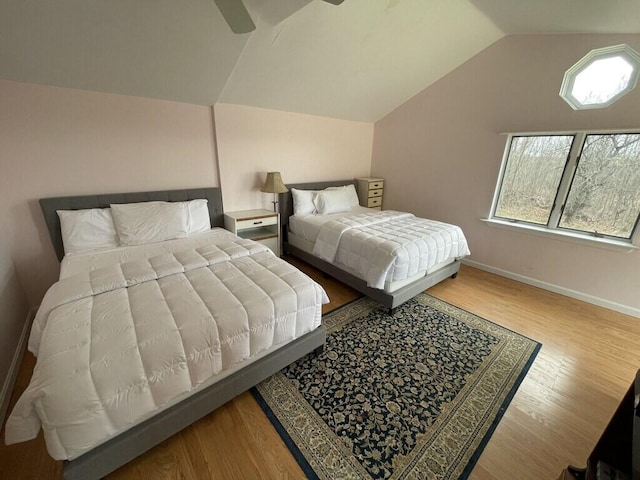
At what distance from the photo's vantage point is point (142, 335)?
3.89 feet

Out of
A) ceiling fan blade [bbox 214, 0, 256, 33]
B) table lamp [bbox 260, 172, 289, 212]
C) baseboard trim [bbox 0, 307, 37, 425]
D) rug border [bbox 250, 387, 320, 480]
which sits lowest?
rug border [bbox 250, 387, 320, 480]

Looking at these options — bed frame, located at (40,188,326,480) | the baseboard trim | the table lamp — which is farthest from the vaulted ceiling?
the baseboard trim

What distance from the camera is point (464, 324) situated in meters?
2.32

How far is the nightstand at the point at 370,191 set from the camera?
4.22 metres

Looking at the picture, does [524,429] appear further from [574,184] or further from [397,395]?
[574,184]

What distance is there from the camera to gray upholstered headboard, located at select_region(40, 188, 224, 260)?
7.07 ft

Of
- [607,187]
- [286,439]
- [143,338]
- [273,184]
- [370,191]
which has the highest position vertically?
[607,187]

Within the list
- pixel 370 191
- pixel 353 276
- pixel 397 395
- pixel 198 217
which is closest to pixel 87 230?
pixel 198 217

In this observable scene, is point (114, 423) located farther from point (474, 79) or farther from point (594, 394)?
point (474, 79)

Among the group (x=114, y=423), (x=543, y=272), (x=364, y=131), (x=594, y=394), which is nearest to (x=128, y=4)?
(x=114, y=423)

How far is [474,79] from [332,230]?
2518 mm

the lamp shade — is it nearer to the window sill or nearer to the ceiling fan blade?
the ceiling fan blade

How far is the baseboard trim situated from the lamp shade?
2.41 m

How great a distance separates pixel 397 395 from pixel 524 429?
27.1 inches
